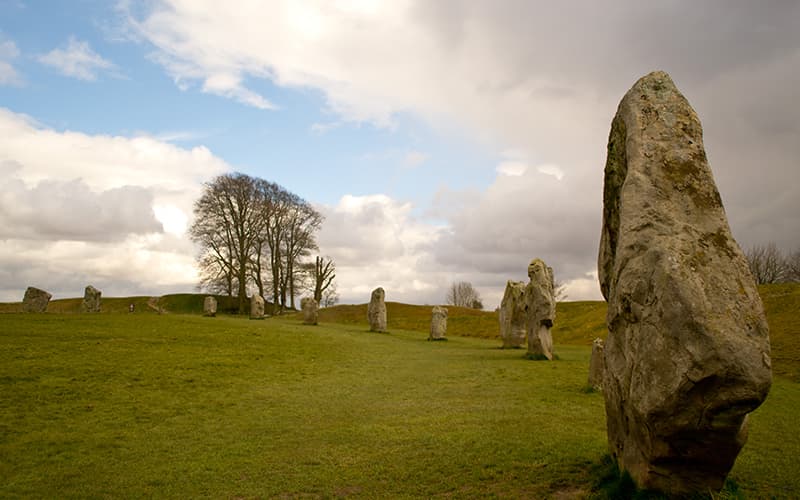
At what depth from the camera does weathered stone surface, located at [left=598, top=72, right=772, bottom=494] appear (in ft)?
16.8

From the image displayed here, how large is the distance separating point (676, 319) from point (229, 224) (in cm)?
4872

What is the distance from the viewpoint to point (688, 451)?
17.8ft

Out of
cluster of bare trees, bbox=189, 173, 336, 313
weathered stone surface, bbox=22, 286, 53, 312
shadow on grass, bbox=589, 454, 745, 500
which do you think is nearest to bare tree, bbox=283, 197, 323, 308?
cluster of bare trees, bbox=189, 173, 336, 313

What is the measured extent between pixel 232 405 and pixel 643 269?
35.8 feet

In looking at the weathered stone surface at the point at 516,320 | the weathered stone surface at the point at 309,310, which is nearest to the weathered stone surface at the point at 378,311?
the weathered stone surface at the point at 309,310

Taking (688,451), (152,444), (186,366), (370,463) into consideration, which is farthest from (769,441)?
(186,366)

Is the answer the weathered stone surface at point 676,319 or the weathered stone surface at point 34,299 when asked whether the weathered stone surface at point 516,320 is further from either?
the weathered stone surface at point 34,299

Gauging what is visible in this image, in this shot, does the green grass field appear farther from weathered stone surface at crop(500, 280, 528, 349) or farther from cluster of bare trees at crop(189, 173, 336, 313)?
cluster of bare trees at crop(189, 173, 336, 313)

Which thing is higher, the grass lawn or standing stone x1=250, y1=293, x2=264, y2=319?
standing stone x1=250, y1=293, x2=264, y2=319

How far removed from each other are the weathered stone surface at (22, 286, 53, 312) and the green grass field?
10.5 m

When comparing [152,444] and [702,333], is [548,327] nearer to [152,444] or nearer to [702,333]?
[152,444]

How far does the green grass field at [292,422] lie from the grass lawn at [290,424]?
1.5 inches

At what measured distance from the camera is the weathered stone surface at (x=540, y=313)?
2184cm

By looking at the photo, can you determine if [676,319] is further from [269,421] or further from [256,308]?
[256,308]
